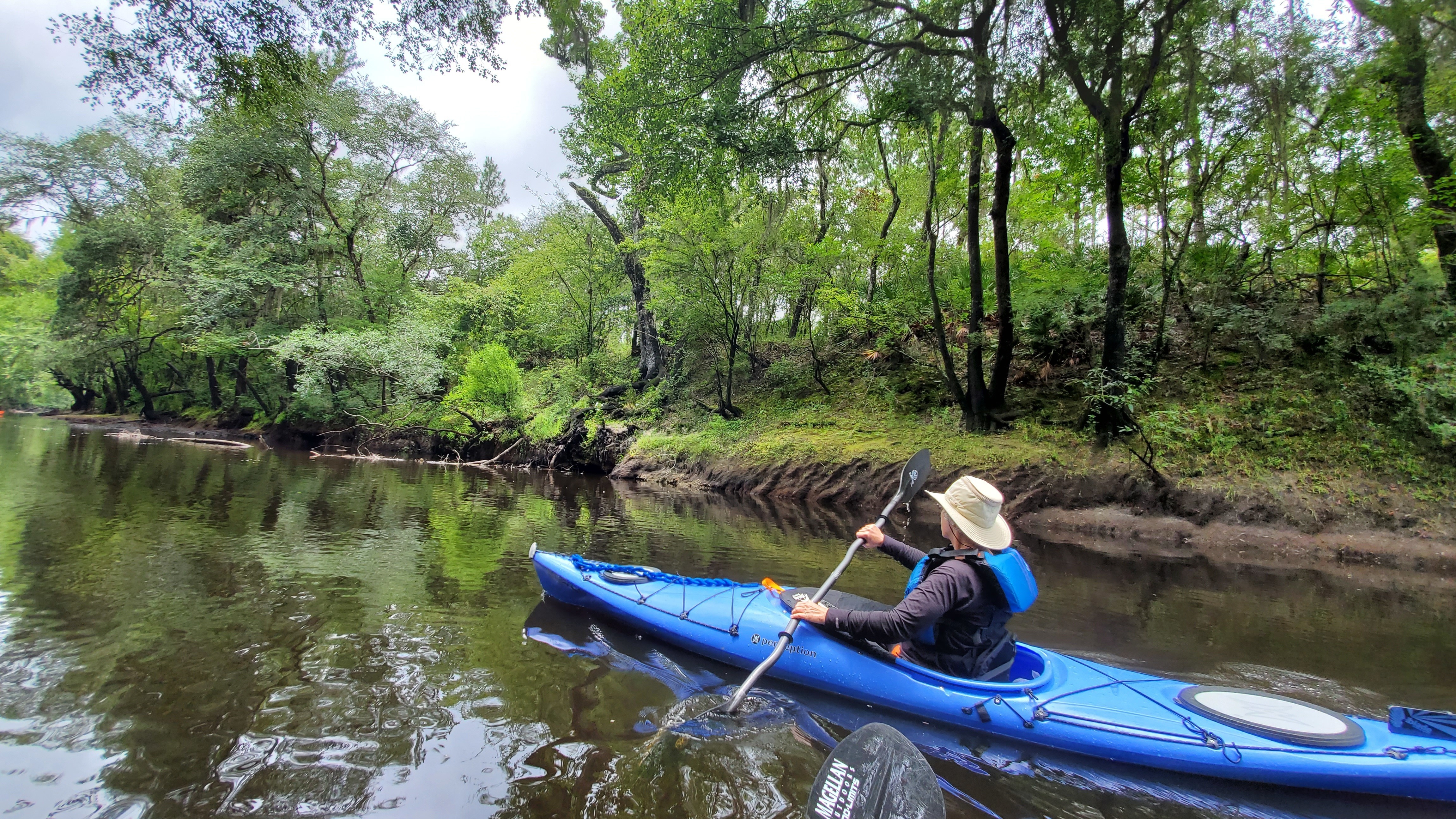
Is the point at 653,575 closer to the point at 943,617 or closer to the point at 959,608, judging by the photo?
the point at 943,617

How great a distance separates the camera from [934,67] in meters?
7.42

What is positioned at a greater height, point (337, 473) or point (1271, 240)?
point (1271, 240)

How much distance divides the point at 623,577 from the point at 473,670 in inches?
51.5

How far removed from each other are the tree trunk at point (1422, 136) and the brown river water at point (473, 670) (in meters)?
4.66

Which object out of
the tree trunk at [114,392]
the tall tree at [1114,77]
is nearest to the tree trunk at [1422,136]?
the tall tree at [1114,77]

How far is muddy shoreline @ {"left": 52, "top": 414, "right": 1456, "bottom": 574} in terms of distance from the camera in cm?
639

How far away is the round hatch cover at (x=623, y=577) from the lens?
4.25m

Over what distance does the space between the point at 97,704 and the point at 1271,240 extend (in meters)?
13.2

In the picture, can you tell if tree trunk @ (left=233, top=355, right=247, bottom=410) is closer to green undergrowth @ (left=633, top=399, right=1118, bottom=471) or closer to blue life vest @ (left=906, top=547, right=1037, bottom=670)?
green undergrowth @ (left=633, top=399, right=1118, bottom=471)

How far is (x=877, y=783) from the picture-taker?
206cm

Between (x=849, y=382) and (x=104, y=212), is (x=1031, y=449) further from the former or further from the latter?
(x=104, y=212)

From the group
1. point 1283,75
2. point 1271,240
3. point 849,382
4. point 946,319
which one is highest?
point 1283,75

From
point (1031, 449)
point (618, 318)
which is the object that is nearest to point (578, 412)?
point (618, 318)

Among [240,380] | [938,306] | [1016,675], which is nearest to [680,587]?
[1016,675]
